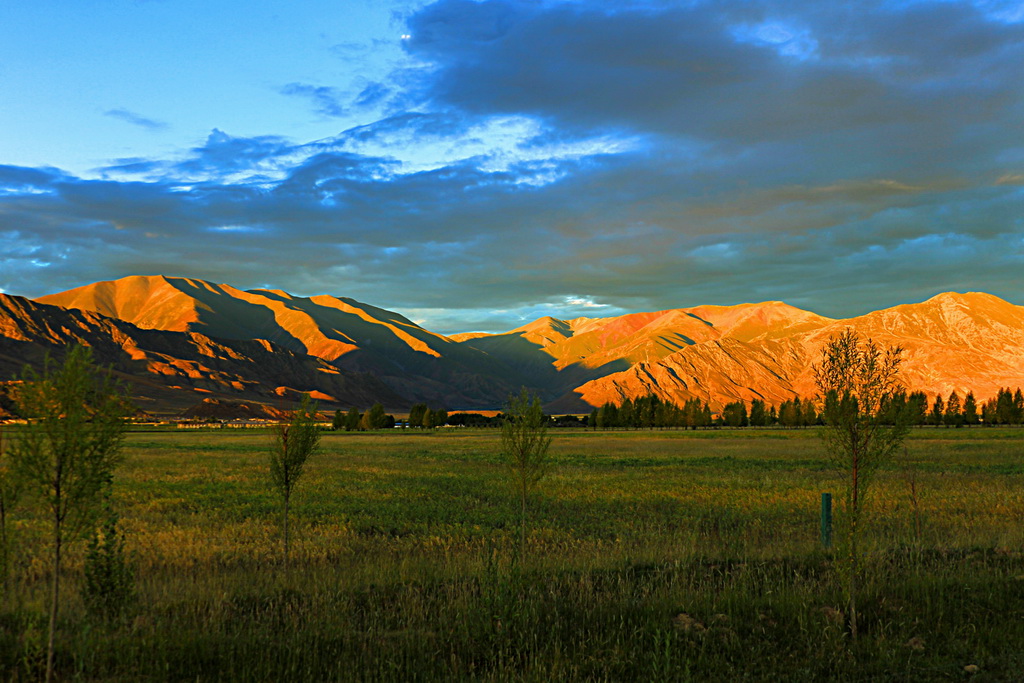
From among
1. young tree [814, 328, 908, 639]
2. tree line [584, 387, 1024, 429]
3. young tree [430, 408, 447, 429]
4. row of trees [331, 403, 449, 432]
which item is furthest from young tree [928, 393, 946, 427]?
young tree [814, 328, 908, 639]

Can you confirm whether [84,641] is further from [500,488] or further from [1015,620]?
[500,488]

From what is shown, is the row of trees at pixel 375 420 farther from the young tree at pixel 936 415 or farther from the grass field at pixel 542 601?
the grass field at pixel 542 601

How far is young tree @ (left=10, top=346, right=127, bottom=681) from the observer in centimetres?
762

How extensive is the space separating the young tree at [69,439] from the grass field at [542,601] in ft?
5.18

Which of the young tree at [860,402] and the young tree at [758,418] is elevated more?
the young tree at [860,402]

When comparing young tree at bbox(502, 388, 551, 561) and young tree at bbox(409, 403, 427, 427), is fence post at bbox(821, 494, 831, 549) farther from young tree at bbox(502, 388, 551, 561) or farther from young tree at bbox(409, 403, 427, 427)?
young tree at bbox(409, 403, 427, 427)

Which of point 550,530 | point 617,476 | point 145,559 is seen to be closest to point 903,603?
point 550,530

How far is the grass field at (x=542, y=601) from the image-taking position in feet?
28.7

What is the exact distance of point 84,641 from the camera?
27.9 ft

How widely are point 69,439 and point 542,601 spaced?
751 centimetres

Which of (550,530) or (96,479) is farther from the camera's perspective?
(550,530)

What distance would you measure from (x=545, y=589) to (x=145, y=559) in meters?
10.1

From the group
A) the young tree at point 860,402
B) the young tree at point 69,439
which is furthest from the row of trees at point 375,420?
the young tree at point 69,439

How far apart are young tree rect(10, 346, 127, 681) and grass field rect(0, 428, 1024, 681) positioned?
62.1 inches
